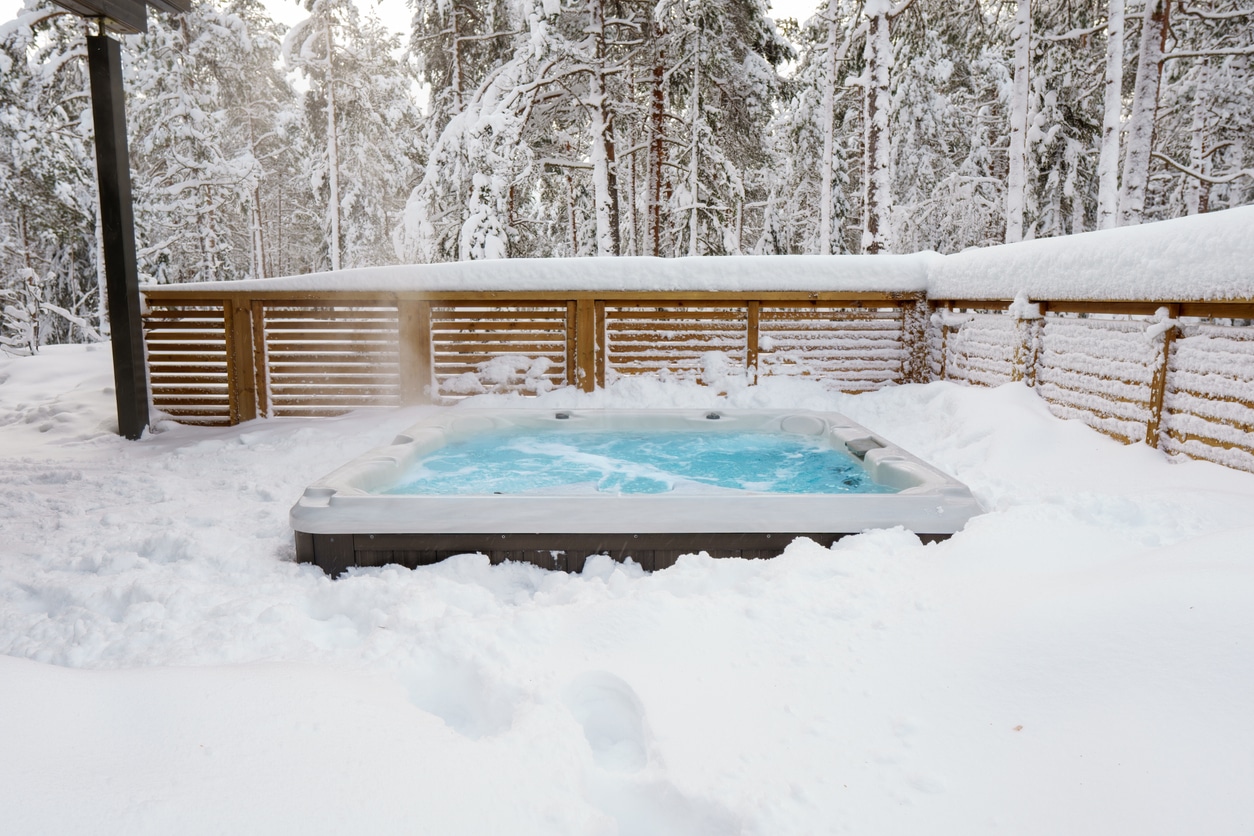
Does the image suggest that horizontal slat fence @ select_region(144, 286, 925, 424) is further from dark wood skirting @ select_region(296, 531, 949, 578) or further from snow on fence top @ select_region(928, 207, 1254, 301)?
dark wood skirting @ select_region(296, 531, 949, 578)

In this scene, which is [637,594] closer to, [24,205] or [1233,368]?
[1233,368]

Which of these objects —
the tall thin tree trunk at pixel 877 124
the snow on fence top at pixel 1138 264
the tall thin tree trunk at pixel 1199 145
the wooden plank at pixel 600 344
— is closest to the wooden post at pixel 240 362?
the wooden plank at pixel 600 344

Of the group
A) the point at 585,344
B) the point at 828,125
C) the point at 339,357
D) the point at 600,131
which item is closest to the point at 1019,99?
the point at 828,125

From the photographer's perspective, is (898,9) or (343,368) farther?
(898,9)

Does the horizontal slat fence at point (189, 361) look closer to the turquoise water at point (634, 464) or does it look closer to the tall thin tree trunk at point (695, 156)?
the turquoise water at point (634, 464)

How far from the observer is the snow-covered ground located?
4.41ft

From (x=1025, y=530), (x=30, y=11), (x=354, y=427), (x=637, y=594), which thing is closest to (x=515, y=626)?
(x=637, y=594)

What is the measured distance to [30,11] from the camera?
873 cm

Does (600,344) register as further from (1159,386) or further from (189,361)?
(1159,386)

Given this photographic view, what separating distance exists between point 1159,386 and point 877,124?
219 inches

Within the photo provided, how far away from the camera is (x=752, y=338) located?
6371mm

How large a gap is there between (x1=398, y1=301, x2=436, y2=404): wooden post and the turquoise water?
127cm

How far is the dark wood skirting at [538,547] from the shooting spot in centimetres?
292

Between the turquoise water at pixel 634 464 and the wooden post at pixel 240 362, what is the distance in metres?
2.37
